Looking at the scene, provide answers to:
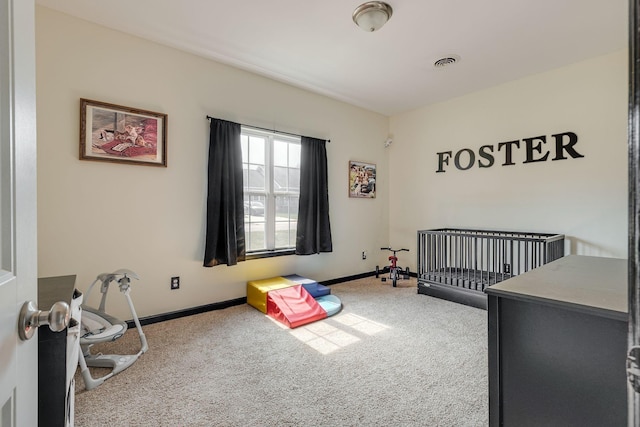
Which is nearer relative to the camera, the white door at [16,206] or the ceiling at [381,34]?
the white door at [16,206]

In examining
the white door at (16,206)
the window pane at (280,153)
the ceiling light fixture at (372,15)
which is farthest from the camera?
the window pane at (280,153)

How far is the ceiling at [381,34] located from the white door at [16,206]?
2140mm

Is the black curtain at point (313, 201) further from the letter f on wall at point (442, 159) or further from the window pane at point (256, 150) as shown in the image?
the letter f on wall at point (442, 159)

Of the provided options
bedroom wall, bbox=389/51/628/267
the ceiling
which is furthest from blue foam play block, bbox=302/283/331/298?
the ceiling

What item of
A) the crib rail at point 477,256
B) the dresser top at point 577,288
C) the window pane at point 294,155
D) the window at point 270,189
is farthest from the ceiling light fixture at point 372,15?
the crib rail at point 477,256

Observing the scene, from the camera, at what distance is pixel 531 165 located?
144 inches

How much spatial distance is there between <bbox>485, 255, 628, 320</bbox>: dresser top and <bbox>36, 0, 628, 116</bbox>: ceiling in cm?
208

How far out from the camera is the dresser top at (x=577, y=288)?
0.97 meters

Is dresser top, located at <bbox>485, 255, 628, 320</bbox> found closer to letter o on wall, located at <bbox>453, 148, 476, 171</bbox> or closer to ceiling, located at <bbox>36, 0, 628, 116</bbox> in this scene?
ceiling, located at <bbox>36, 0, 628, 116</bbox>

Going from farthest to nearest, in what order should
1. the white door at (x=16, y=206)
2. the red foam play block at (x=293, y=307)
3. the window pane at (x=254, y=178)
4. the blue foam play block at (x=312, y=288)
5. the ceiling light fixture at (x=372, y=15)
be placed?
1. the window pane at (x=254, y=178)
2. the blue foam play block at (x=312, y=288)
3. the red foam play block at (x=293, y=307)
4. the ceiling light fixture at (x=372, y=15)
5. the white door at (x=16, y=206)

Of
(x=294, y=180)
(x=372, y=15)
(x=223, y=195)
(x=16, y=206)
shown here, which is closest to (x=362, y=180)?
(x=294, y=180)

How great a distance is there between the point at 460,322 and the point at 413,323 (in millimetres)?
458

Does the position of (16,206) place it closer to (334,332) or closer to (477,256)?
(334,332)

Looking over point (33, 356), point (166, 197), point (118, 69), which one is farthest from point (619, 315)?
point (118, 69)
